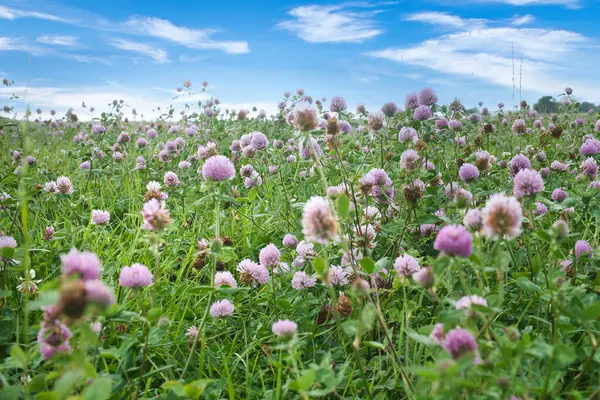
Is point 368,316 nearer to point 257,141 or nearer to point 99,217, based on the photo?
point 99,217

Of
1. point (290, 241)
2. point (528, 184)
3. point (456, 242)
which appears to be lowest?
point (290, 241)

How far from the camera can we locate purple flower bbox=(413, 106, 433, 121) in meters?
2.78

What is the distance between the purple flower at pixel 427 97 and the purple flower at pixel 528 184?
4.60 feet

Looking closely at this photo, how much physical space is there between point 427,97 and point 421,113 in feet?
0.51

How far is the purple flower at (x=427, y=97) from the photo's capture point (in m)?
2.85

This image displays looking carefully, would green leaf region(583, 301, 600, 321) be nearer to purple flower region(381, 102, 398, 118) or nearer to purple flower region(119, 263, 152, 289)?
purple flower region(119, 263, 152, 289)

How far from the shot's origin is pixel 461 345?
115cm

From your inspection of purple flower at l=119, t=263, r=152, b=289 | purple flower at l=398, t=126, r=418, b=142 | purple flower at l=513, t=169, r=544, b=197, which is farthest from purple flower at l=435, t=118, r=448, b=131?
purple flower at l=119, t=263, r=152, b=289

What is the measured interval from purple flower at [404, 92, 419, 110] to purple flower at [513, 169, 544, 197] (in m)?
1.45

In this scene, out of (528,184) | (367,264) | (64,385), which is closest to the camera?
(64,385)

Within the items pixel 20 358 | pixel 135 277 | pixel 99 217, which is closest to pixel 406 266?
pixel 135 277

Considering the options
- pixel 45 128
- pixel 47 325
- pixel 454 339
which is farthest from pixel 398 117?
pixel 45 128

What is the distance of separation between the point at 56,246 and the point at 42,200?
3.42 feet

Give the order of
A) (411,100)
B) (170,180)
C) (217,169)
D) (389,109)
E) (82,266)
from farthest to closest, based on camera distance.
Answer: (170,180) < (389,109) < (411,100) < (217,169) < (82,266)
